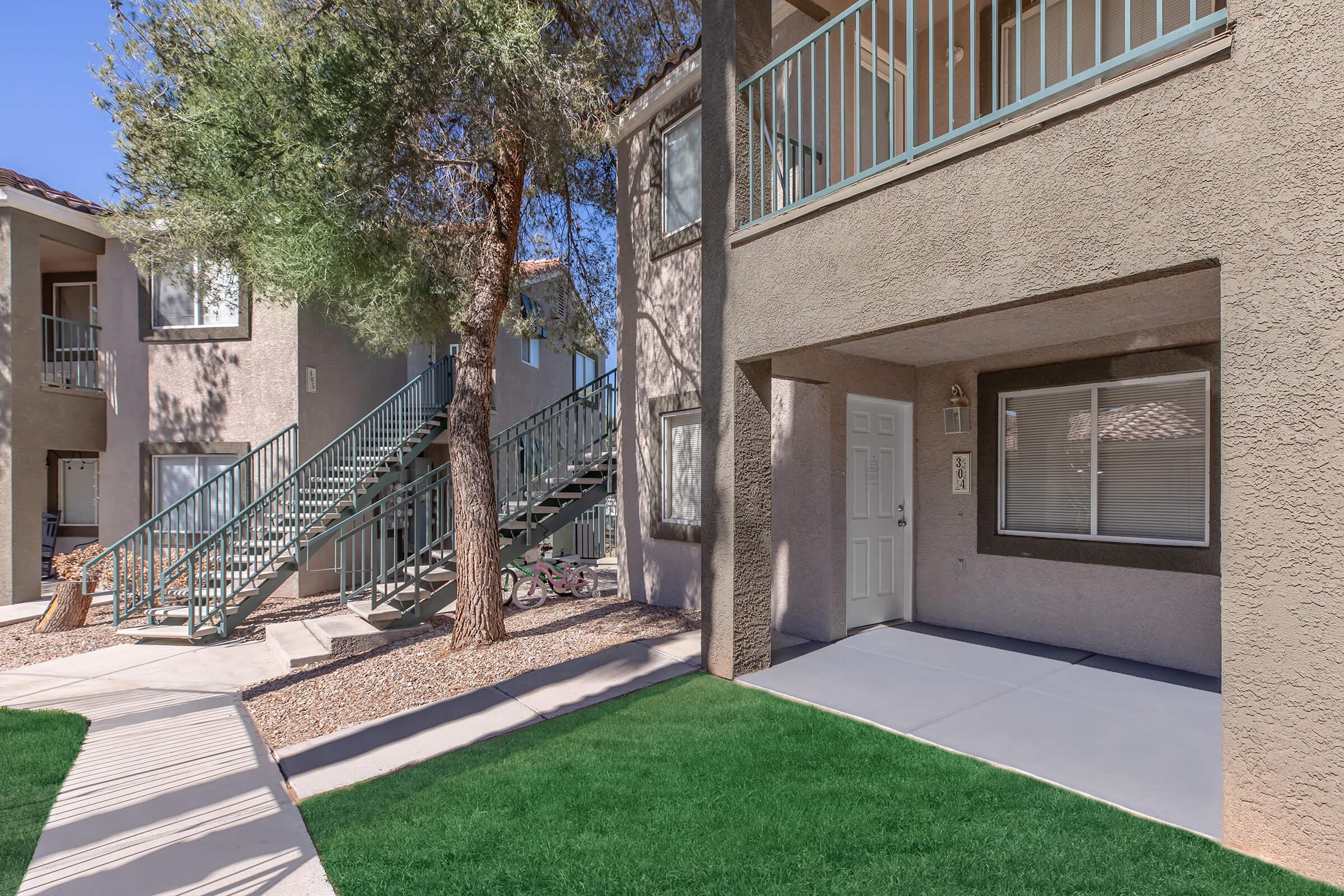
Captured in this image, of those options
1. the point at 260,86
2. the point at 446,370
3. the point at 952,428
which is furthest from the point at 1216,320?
the point at 446,370

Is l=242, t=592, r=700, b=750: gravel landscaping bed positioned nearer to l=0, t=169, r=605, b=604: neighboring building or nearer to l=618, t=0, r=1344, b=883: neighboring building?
l=618, t=0, r=1344, b=883: neighboring building

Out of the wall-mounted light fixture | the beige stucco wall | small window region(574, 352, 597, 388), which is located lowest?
the beige stucco wall

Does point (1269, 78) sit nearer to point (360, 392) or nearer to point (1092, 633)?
point (1092, 633)

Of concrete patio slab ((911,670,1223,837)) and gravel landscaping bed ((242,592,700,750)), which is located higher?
concrete patio slab ((911,670,1223,837))

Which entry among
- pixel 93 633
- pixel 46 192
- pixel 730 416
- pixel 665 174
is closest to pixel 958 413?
pixel 730 416

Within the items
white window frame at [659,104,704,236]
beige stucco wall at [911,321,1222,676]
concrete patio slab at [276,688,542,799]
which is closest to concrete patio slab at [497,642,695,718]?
concrete patio slab at [276,688,542,799]

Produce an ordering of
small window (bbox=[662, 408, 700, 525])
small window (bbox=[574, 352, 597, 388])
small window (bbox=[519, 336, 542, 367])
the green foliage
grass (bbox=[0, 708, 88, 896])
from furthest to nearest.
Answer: small window (bbox=[574, 352, 597, 388])
small window (bbox=[519, 336, 542, 367])
small window (bbox=[662, 408, 700, 525])
the green foliage
grass (bbox=[0, 708, 88, 896])

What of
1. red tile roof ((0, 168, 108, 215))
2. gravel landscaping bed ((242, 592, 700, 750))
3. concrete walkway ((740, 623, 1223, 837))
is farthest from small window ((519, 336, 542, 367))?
concrete walkway ((740, 623, 1223, 837))

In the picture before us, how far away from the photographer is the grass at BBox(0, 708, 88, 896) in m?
3.62

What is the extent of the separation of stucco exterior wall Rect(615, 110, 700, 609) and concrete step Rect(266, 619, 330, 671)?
3842 mm

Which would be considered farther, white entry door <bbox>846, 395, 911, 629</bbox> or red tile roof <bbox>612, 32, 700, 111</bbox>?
red tile roof <bbox>612, 32, 700, 111</bbox>

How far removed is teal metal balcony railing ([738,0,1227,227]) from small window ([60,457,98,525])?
46.4ft

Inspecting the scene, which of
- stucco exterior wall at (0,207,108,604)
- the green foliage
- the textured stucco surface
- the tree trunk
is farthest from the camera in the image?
stucco exterior wall at (0,207,108,604)

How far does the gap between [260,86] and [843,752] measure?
7551 mm
